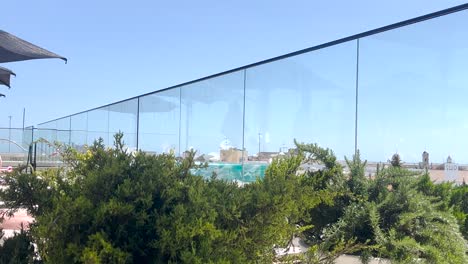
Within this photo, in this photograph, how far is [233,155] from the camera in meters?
7.15

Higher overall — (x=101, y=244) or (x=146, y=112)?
(x=146, y=112)

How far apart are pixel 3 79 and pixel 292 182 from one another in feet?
14.0

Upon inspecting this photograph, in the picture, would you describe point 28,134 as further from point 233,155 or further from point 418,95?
point 418,95

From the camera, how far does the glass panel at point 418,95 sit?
4672 mm

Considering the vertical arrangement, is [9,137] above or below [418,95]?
below

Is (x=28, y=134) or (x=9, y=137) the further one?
(x=28, y=134)

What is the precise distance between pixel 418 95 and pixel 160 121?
20.5 feet

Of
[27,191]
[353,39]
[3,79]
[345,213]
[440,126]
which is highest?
[353,39]

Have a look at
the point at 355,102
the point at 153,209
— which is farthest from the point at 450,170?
the point at 153,209

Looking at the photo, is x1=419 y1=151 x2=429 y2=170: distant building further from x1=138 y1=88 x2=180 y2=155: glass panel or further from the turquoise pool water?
x1=138 y1=88 x2=180 y2=155: glass panel

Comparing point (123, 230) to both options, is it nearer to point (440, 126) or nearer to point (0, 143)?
point (440, 126)

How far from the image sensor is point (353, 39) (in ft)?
18.3

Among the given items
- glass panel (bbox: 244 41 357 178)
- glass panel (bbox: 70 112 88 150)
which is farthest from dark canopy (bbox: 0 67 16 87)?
glass panel (bbox: 70 112 88 150)

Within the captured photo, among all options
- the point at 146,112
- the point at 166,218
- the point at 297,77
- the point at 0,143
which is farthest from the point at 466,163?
the point at 0,143
